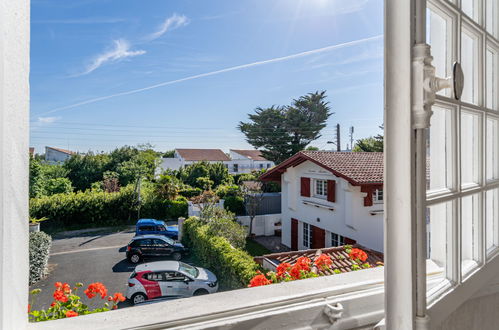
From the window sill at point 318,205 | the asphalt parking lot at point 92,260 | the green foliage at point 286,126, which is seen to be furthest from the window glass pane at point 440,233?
the green foliage at point 286,126

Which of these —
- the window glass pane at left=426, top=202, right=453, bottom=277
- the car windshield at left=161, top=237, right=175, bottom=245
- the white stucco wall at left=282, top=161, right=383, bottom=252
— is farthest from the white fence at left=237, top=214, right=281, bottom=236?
the window glass pane at left=426, top=202, right=453, bottom=277

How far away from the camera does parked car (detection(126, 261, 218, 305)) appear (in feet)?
3.77

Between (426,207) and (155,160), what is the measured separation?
7.12 feet

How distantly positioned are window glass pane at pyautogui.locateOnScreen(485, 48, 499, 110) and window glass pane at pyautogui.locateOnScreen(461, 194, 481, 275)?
215 mm

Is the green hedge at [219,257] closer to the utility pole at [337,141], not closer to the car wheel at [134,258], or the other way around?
the car wheel at [134,258]

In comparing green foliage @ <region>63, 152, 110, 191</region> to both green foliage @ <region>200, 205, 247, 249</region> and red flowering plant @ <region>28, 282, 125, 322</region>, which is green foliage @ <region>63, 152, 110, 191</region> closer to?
green foliage @ <region>200, 205, 247, 249</region>

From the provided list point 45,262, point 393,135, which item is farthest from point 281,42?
point 393,135

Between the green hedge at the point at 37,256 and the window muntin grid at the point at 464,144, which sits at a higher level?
the window muntin grid at the point at 464,144

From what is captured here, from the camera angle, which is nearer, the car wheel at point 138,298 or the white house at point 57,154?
the car wheel at point 138,298

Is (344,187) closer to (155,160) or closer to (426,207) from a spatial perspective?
(155,160)

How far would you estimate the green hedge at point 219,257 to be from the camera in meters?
1.70

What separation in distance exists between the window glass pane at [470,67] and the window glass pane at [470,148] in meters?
0.04

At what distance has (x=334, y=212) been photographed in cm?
302

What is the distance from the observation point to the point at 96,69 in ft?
7.48
